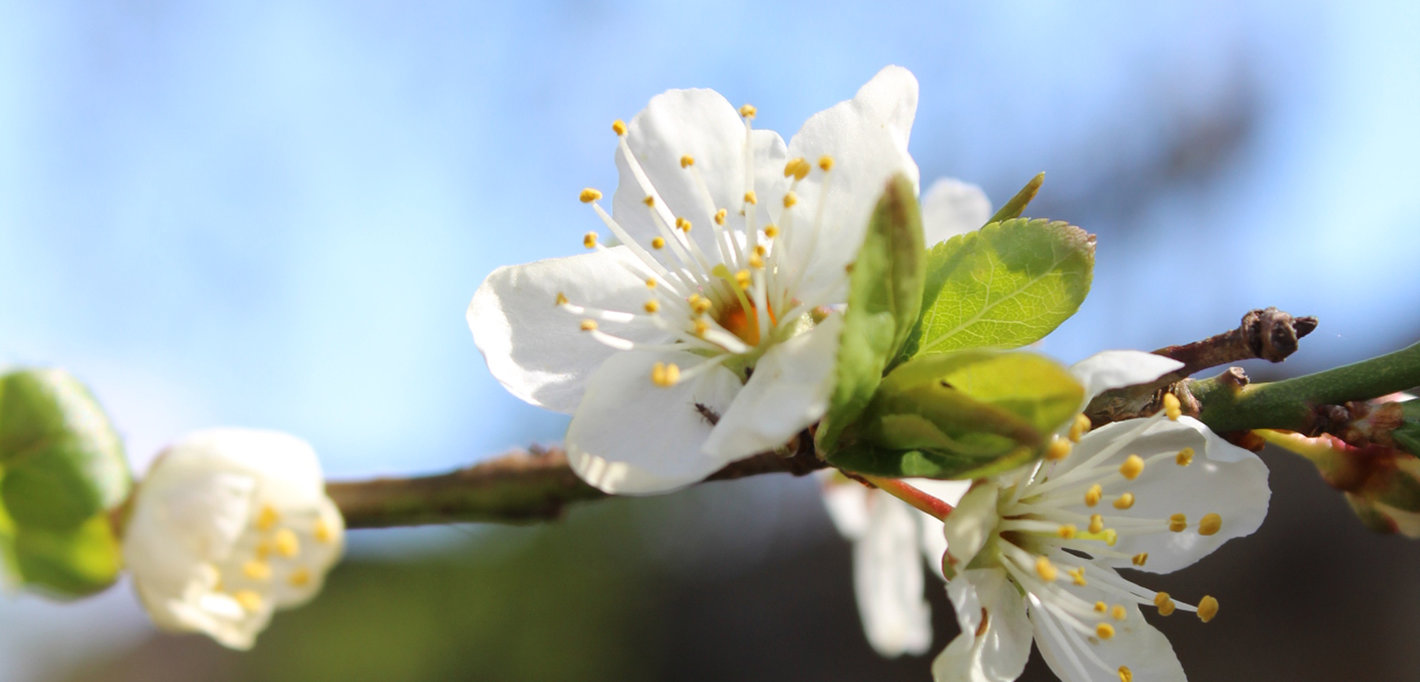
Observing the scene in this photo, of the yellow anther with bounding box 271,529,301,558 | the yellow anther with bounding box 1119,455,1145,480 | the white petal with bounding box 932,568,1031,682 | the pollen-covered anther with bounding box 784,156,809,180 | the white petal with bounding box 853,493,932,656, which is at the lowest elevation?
the white petal with bounding box 853,493,932,656

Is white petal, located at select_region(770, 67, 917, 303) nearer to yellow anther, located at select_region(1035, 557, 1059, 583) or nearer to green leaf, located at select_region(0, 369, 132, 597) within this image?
yellow anther, located at select_region(1035, 557, 1059, 583)

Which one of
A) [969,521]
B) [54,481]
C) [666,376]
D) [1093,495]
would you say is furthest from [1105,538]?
[54,481]

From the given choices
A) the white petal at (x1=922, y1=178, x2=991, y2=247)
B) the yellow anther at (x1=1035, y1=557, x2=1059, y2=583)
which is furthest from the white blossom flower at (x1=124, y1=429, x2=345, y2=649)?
the white petal at (x1=922, y1=178, x2=991, y2=247)

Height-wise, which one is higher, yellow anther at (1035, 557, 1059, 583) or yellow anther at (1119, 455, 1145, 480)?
yellow anther at (1119, 455, 1145, 480)

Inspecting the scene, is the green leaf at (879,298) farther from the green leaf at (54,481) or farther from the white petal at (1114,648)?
the green leaf at (54,481)

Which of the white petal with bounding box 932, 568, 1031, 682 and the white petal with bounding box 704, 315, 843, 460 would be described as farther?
the white petal with bounding box 932, 568, 1031, 682

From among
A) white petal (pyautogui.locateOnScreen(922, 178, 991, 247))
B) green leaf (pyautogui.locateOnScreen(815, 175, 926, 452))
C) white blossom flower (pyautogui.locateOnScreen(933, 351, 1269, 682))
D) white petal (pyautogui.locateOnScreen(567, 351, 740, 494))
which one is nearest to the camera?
green leaf (pyautogui.locateOnScreen(815, 175, 926, 452))

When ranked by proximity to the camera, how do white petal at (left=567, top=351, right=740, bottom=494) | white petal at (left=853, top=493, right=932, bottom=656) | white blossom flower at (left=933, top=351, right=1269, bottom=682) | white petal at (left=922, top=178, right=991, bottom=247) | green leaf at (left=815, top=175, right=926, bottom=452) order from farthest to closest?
white petal at (left=853, top=493, right=932, bottom=656)
white petal at (left=922, top=178, right=991, bottom=247)
white blossom flower at (left=933, top=351, right=1269, bottom=682)
white petal at (left=567, top=351, right=740, bottom=494)
green leaf at (left=815, top=175, right=926, bottom=452)
